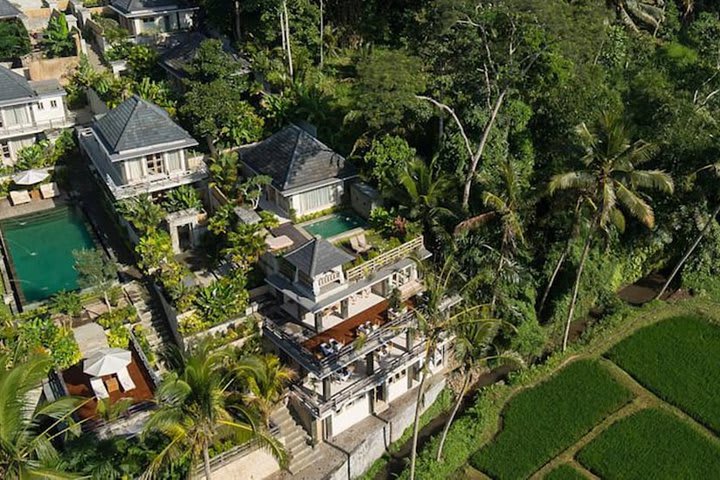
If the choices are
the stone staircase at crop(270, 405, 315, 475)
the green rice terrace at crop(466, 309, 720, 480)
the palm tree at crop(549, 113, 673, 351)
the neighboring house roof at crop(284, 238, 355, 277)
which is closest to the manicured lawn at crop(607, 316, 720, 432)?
the green rice terrace at crop(466, 309, 720, 480)

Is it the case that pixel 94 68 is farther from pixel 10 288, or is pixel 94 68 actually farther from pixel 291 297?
pixel 291 297

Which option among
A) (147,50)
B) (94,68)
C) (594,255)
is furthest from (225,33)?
(594,255)

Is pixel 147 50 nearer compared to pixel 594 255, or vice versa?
pixel 594 255

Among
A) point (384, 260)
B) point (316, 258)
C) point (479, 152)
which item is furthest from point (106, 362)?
point (479, 152)

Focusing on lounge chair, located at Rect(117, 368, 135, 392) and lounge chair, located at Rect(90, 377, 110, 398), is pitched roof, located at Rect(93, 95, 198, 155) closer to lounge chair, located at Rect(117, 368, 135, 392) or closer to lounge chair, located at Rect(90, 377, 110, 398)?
lounge chair, located at Rect(117, 368, 135, 392)

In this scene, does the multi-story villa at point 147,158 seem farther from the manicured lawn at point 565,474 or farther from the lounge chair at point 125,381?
the manicured lawn at point 565,474

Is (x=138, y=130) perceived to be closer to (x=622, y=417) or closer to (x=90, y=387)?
(x=90, y=387)
